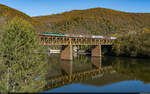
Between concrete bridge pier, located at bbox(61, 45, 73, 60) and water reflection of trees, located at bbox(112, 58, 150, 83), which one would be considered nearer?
water reflection of trees, located at bbox(112, 58, 150, 83)

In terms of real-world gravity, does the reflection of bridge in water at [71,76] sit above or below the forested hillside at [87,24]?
below

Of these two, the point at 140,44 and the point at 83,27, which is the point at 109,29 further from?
the point at 140,44

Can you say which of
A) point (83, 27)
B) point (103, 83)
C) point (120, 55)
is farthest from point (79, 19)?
point (103, 83)

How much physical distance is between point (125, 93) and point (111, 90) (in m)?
2.03

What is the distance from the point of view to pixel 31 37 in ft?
55.2

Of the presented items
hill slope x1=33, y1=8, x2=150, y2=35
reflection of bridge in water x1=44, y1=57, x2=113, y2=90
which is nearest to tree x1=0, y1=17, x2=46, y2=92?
reflection of bridge in water x1=44, y1=57, x2=113, y2=90

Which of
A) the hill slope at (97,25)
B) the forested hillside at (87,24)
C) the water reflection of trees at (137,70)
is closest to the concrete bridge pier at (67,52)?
the water reflection of trees at (137,70)

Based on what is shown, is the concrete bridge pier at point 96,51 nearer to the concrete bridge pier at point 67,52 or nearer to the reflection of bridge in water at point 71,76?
the concrete bridge pier at point 67,52

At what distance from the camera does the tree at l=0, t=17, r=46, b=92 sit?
48.3 feet

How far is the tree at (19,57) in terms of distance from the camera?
48.3 ft

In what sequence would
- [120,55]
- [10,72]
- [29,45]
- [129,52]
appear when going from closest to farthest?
[10,72]
[29,45]
[129,52]
[120,55]

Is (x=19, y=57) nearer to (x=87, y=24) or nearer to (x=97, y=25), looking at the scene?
(x=87, y=24)

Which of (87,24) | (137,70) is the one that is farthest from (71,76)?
(87,24)

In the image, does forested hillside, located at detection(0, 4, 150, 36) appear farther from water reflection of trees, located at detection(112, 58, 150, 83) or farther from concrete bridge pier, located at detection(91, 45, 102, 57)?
water reflection of trees, located at detection(112, 58, 150, 83)
